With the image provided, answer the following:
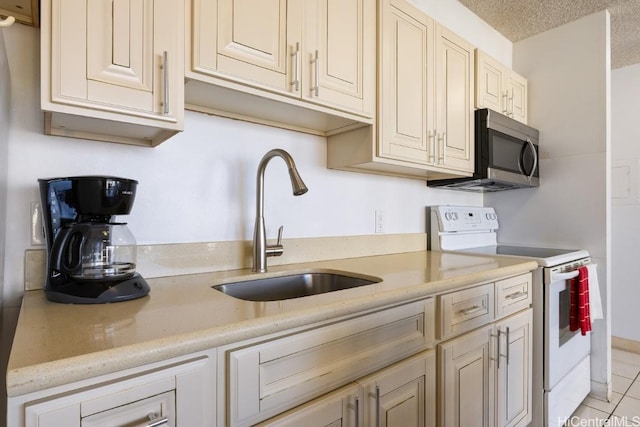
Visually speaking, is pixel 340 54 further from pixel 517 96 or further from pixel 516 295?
pixel 517 96

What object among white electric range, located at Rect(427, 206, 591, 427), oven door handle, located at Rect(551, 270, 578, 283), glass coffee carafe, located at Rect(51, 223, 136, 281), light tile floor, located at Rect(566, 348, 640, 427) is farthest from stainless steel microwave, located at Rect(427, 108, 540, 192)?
glass coffee carafe, located at Rect(51, 223, 136, 281)

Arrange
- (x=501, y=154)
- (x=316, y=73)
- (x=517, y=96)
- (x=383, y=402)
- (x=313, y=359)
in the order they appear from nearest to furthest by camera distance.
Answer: (x=313, y=359) < (x=383, y=402) < (x=316, y=73) < (x=501, y=154) < (x=517, y=96)

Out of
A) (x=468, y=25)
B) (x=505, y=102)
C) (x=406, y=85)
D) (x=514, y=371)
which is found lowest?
(x=514, y=371)

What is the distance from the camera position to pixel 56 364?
1.76ft

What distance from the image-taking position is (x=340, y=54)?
1365 millimetres

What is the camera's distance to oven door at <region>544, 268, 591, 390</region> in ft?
5.71

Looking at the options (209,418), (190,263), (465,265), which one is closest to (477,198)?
(465,265)

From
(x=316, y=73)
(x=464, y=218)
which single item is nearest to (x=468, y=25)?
(x=464, y=218)

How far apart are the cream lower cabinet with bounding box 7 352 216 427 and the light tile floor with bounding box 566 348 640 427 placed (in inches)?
86.5

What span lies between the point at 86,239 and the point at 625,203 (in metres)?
3.82

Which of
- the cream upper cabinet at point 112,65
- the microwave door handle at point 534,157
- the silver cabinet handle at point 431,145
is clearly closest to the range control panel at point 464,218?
the microwave door handle at point 534,157

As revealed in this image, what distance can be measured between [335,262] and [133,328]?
3.40 ft

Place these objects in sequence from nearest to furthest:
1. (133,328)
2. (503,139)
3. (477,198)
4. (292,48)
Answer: (133,328), (292,48), (503,139), (477,198)

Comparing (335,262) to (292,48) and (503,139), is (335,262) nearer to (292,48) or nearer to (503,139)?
(292,48)
